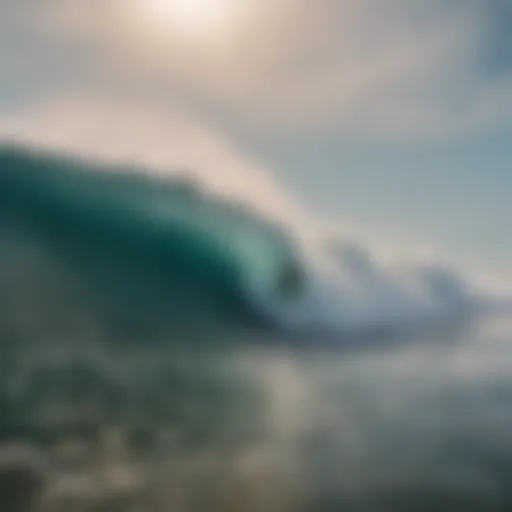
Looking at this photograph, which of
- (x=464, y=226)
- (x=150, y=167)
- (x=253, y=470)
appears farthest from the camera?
(x=464, y=226)

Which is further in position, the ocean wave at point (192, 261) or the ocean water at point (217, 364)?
the ocean wave at point (192, 261)

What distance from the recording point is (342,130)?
1851 mm

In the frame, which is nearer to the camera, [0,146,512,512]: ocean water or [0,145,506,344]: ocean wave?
[0,146,512,512]: ocean water

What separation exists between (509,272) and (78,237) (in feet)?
3.98

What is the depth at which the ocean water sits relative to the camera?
162cm

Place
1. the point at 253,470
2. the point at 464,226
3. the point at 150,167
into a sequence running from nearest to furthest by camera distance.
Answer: the point at 253,470 < the point at 150,167 < the point at 464,226

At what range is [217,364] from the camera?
1730mm

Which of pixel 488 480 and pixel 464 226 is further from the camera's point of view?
pixel 464 226

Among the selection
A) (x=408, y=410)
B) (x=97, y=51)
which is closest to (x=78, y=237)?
(x=97, y=51)

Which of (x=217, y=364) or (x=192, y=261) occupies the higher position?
(x=192, y=261)

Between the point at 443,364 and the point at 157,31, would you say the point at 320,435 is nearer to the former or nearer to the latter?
the point at 443,364

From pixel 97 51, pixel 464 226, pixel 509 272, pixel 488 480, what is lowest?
pixel 488 480

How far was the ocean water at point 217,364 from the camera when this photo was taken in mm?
1623

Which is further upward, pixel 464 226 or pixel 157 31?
pixel 157 31
